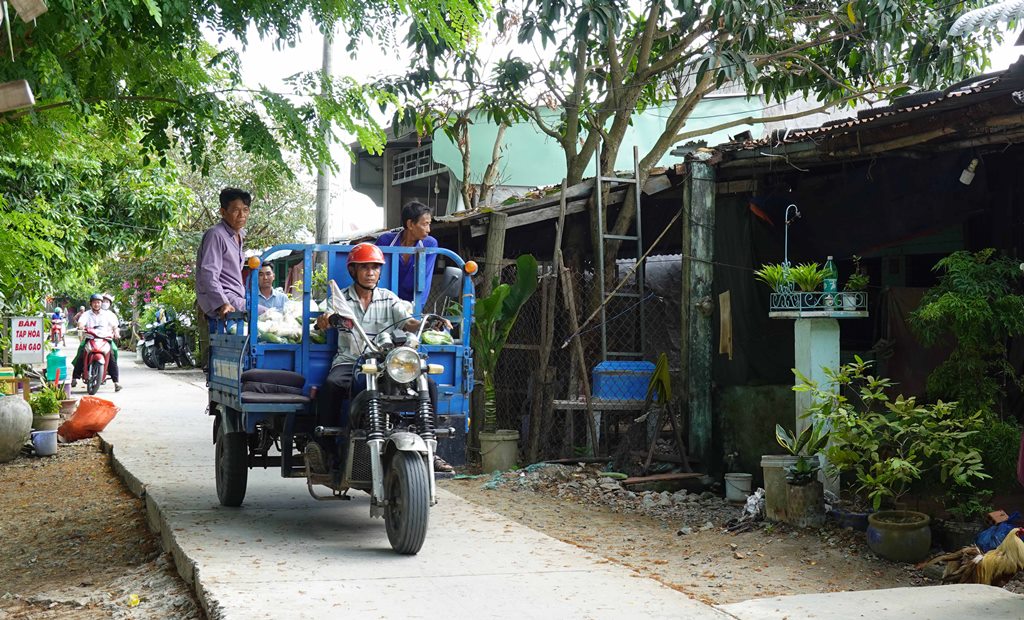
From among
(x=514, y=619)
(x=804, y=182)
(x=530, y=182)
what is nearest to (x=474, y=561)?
→ (x=514, y=619)

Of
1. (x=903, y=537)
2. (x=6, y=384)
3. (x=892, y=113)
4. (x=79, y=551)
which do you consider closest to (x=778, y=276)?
(x=892, y=113)

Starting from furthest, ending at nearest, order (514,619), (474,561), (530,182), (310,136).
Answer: (530,182)
(310,136)
(474,561)
(514,619)

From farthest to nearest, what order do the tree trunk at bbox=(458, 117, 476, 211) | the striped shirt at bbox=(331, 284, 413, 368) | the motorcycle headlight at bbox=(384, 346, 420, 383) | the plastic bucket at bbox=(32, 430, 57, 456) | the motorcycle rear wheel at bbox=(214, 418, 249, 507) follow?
the tree trunk at bbox=(458, 117, 476, 211) → the plastic bucket at bbox=(32, 430, 57, 456) → the motorcycle rear wheel at bbox=(214, 418, 249, 507) → the striped shirt at bbox=(331, 284, 413, 368) → the motorcycle headlight at bbox=(384, 346, 420, 383)

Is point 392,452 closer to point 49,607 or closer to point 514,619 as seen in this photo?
point 514,619

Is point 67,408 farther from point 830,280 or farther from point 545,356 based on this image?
point 830,280

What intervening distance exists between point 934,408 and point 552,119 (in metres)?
12.4

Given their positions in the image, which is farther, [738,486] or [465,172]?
[465,172]

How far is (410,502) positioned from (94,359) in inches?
544

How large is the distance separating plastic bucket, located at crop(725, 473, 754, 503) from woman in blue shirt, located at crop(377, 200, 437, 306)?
3349mm

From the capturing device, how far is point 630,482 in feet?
30.2

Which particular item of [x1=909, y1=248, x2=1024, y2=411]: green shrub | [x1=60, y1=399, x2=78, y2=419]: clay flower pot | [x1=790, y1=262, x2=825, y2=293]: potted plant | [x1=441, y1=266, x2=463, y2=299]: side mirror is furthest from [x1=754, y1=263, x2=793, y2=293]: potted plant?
[x1=60, y1=399, x2=78, y2=419]: clay flower pot

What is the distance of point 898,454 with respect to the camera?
22.4 ft

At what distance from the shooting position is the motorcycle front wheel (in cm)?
542

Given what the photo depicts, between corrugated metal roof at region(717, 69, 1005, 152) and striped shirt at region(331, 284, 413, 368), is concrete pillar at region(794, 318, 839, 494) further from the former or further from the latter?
striped shirt at region(331, 284, 413, 368)
